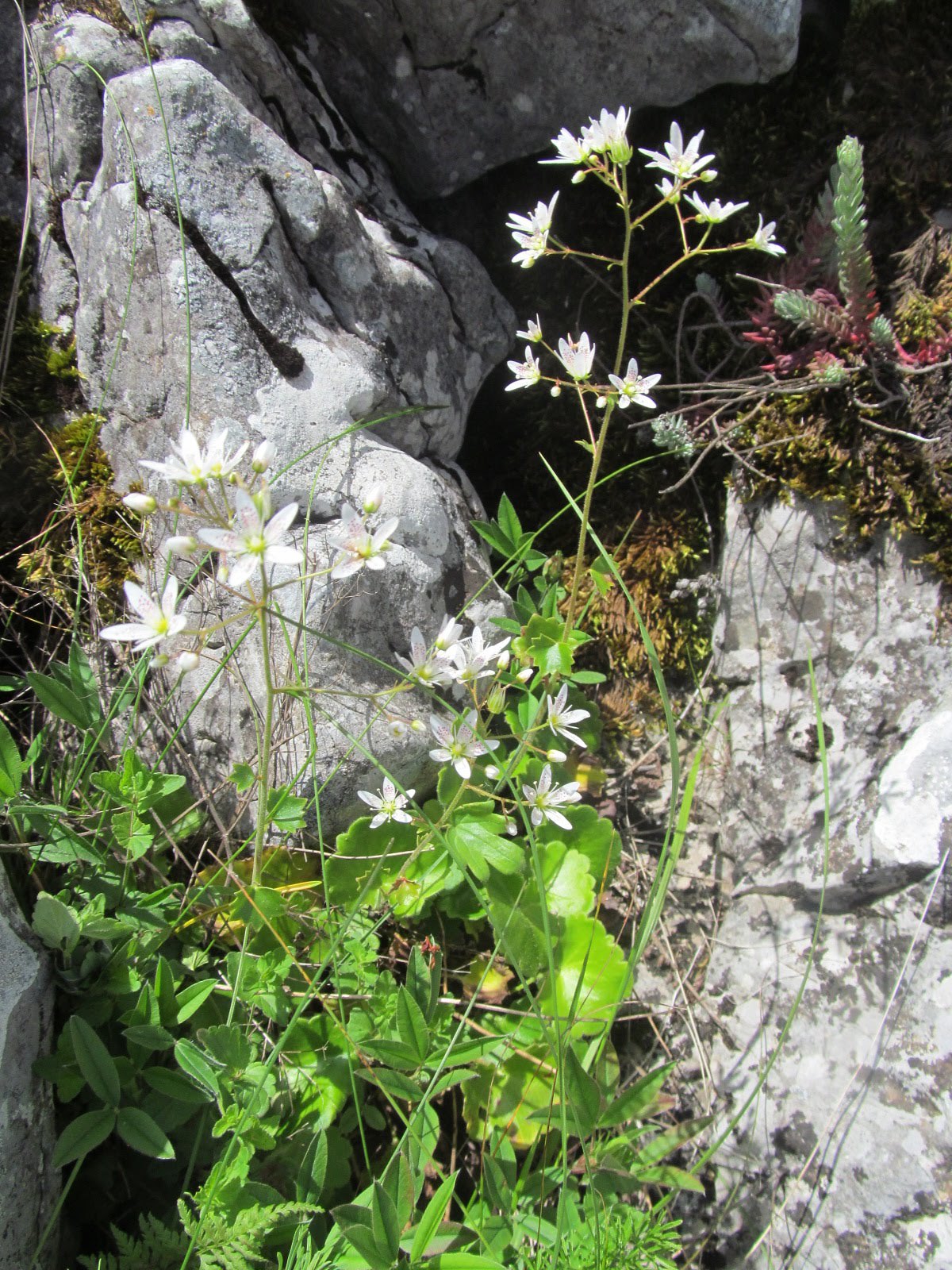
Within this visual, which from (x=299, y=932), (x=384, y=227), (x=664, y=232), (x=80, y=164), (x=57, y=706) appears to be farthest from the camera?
(x=664, y=232)

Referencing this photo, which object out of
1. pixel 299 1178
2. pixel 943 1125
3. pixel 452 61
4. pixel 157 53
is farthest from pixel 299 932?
pixel 452 61

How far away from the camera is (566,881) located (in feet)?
8.25

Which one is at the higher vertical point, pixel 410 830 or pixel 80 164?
pixel 80 164

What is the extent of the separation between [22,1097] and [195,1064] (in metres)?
0.37

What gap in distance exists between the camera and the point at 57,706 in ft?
7.19

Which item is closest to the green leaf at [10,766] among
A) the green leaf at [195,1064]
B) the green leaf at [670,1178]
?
the green leaf at [195,1064]

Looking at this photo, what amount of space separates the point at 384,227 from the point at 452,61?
635 mm

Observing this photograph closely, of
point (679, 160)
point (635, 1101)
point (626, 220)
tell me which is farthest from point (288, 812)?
point (679, 160)

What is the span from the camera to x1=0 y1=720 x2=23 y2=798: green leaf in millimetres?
2064

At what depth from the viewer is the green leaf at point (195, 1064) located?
1.86 m

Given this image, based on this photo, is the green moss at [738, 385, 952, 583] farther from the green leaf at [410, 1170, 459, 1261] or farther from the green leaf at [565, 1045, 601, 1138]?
the green leaf at [410, 1170, 459, 1261]

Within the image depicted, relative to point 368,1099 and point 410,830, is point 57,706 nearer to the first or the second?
point 410,830

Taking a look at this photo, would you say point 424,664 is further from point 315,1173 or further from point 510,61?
point 510,61

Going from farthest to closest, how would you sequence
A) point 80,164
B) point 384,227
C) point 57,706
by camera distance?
point 384,227, point 80,164, point 57,706
